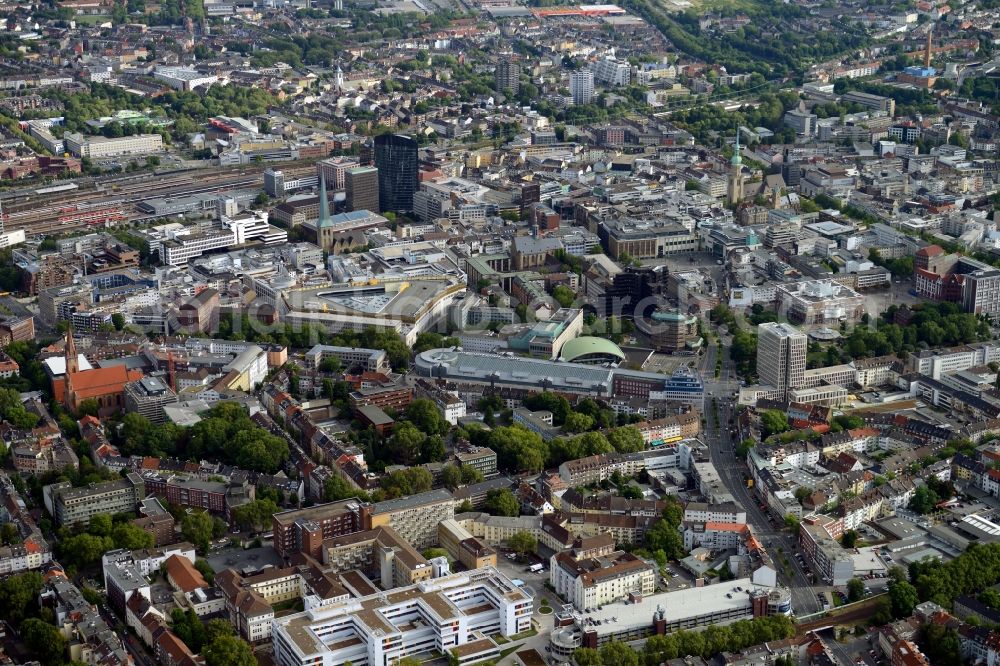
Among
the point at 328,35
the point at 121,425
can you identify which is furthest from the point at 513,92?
the point at 121,425

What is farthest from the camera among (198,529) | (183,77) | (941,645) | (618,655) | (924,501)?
(183,77)

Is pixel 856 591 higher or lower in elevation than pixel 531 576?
higher

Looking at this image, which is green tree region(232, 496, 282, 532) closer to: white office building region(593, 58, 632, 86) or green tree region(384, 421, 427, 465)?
green tree region(384, 421, 427, 465)

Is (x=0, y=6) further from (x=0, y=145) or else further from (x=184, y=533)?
(x=184, y=533)

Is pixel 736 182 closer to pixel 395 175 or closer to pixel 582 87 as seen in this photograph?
pixel 395 175

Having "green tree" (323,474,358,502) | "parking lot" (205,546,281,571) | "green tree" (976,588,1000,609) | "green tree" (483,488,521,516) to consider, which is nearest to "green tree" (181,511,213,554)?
"parking lot" (205,546,281,571)

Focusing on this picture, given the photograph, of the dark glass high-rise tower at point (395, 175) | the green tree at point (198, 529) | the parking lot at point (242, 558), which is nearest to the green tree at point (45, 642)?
the parking lot at point (242, 558)

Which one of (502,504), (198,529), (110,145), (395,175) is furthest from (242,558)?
(110,145)
